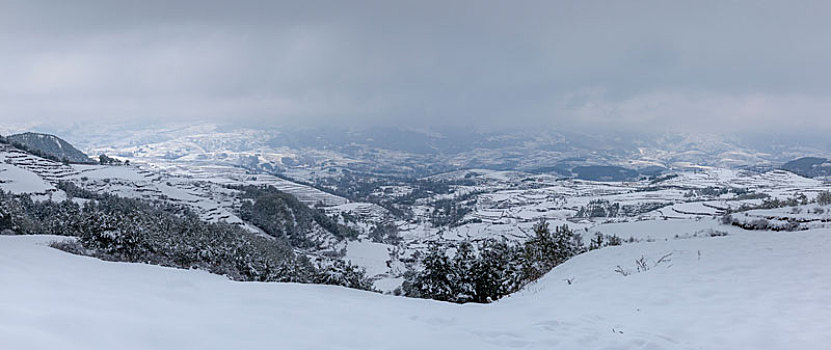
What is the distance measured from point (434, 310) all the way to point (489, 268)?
27.4ft

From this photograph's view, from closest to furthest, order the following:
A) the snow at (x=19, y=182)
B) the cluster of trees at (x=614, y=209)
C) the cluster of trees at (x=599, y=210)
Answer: the snow at (x=19, y=182) → the cluster of trees at (x=614, y=209) → the cluster of trees at (x=599, y=210)

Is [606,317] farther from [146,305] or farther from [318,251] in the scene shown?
[318,251]

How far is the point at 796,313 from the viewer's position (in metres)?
6.91

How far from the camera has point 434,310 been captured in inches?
368

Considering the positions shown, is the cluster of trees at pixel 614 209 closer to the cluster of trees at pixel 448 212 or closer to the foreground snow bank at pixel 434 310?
the cluster of trees at pixel 448 212

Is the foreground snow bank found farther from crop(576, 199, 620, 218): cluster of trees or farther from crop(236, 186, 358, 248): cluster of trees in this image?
crop(576, 199, 620, 218): cluster of trees

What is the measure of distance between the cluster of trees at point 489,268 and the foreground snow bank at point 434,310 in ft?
14.9

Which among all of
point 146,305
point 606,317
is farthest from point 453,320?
point 146,305

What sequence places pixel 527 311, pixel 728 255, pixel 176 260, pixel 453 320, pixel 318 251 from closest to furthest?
pixel 453 320 < pixel 527 311 < pixel 728 255 < pixel 176 260 < pixel 318 251

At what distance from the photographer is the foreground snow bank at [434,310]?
18.6ft

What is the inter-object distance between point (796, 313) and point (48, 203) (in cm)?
8258

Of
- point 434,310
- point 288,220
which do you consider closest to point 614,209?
point 288,220

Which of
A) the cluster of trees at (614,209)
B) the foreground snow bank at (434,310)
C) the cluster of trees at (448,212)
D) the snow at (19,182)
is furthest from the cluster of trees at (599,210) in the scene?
the snow at (19,182)

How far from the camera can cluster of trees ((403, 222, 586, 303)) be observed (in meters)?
16.6
